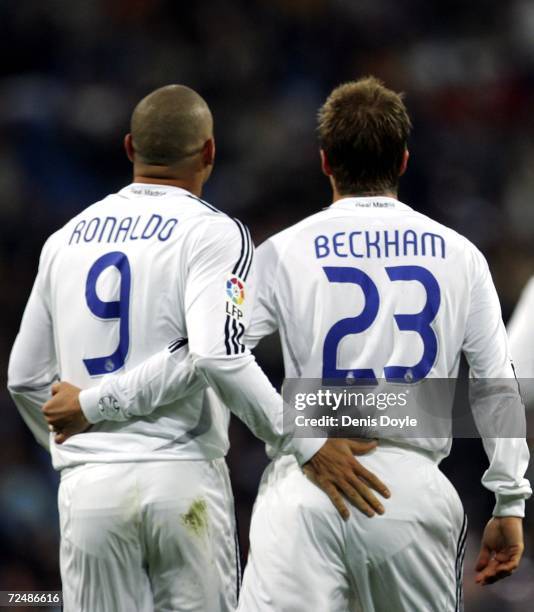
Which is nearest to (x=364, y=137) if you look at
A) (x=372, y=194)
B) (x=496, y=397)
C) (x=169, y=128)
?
(x=372, y=194)

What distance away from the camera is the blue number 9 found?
13.0ft

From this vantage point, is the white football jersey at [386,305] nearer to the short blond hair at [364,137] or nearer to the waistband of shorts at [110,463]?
the short blond hair at [364,137]

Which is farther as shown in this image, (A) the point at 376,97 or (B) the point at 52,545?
(B) the point at 52,545

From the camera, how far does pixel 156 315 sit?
3965 mm

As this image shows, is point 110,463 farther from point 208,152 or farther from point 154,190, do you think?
point 208,152

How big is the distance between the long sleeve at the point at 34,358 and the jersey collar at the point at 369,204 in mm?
1102

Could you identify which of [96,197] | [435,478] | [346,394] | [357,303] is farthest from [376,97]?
[96,197]

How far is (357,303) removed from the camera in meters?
3.78

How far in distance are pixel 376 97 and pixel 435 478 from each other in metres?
1.24

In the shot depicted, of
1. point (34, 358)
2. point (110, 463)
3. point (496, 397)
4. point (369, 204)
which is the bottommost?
point (110, 463)

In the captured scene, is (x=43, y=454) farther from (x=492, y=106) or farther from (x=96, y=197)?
(x=492, y=106)

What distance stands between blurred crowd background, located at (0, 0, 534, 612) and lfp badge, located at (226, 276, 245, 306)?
4.09 metres

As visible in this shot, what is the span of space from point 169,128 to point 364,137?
69 cm

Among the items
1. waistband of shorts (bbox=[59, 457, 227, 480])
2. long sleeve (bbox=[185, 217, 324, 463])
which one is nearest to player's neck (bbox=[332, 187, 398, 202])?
long sleeve (bbox=[185, 217, 324, 463])
